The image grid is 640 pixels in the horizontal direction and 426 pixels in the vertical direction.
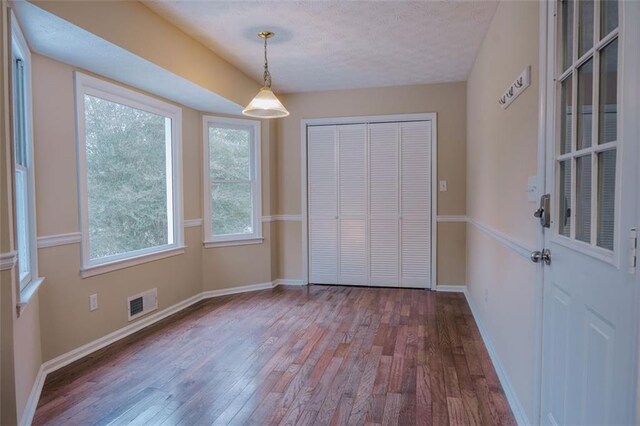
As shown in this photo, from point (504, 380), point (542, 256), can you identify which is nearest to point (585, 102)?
point (542, 256)

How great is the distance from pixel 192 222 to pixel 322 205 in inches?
64.3

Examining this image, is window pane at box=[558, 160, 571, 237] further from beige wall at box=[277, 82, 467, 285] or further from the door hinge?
beige wall at box=[277, 82, 467, 285]

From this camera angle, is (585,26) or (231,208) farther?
(231,208)

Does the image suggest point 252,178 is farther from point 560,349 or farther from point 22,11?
point 560,349

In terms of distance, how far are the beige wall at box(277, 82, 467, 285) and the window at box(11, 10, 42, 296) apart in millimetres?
2945

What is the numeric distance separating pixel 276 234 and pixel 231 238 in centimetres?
70

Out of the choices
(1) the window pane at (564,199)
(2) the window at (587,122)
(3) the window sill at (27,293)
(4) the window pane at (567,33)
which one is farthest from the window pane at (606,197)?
(3) the window sill at (27,293)

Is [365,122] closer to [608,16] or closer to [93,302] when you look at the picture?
[93,302]

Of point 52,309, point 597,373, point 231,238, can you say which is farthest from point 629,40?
point 231,238

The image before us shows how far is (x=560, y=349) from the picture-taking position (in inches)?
59.8

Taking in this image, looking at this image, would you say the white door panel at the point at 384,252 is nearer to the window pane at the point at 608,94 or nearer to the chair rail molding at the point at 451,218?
the chair rail molding at the point at 451,218

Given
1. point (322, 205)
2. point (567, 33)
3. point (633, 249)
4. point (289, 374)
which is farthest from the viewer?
point (322, 205)

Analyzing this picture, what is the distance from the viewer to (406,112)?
4.70 m

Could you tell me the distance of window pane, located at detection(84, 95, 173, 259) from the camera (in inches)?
120
